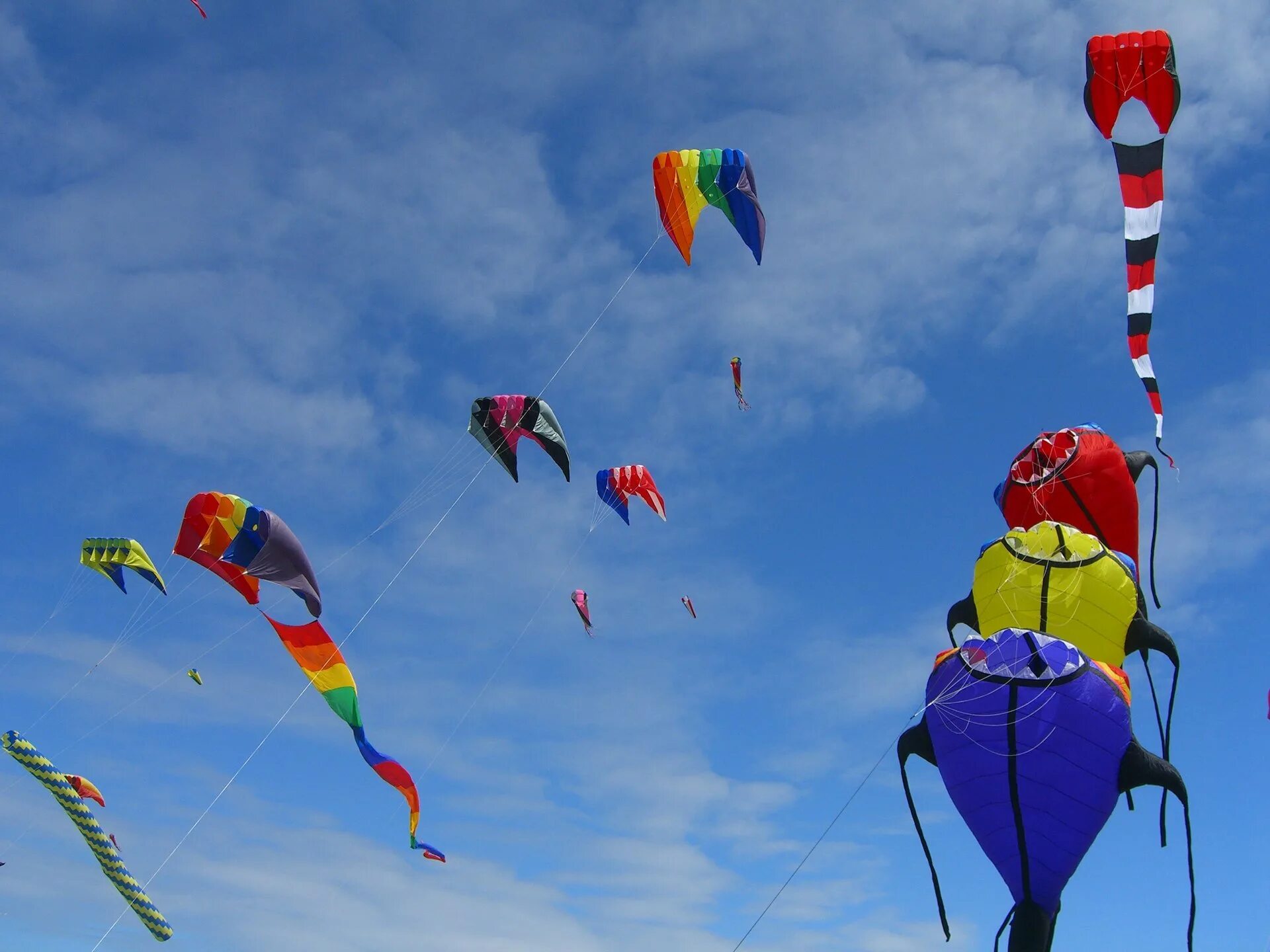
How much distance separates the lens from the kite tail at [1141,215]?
39.0 ft

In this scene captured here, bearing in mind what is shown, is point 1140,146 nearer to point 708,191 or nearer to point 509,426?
point 708,191

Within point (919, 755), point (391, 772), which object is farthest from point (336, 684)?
point (919, 755)

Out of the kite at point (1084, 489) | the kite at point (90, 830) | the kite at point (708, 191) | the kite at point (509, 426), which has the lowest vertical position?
the kite at point (90, 830)

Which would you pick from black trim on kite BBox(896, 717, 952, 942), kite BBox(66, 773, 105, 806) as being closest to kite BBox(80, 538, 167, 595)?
kite BBox(66, 773, 105, 806)

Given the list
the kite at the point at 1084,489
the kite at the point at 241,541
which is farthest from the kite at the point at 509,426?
the kite at the point at 1084,489

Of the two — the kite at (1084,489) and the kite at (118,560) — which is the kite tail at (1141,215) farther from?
the kite at (118,560)

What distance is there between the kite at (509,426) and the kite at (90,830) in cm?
837

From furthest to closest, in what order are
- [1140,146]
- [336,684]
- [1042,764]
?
1. [336,684]
2. [1140,146]
3. [1042,764]

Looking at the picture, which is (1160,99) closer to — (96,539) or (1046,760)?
(1046,760)

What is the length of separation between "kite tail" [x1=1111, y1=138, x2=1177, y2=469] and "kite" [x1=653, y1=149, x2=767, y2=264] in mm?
7539

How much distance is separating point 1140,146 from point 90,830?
1698 cm

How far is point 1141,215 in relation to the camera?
1204 centimetres

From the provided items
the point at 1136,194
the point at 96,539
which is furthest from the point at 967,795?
the point at 96,539

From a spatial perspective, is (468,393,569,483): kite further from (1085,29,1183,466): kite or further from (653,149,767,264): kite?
(1085,29,1183,466): kite
